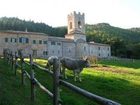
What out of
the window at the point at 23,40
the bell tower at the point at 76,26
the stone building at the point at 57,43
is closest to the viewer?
the stone building at the point at 57,43

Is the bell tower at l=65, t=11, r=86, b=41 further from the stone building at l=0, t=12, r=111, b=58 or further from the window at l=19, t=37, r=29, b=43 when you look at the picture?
the window at l=19, t=37, r=29, b=43

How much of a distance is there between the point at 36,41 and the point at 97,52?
32882 mm

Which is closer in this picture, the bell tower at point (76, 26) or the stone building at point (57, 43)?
the stone building at point (57, 43)

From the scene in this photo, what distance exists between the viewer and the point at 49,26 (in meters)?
145

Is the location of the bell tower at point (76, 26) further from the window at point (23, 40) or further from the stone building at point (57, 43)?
the window at point (23, 40)

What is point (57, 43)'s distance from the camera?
9106cm

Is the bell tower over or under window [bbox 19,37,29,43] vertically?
over

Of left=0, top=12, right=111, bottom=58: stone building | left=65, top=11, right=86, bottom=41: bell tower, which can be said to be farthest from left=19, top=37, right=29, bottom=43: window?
left=65, top=11, right=86, bottom=41: bell tower

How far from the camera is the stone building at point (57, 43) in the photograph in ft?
258

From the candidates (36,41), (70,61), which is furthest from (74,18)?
(70,61)

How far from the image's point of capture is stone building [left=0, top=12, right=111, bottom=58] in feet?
258

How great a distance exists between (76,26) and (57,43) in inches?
534

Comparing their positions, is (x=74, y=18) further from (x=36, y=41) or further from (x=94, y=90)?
(x=94, y=90)

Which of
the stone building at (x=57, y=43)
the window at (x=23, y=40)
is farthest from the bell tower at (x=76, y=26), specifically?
the window at (x=23, y=40)
